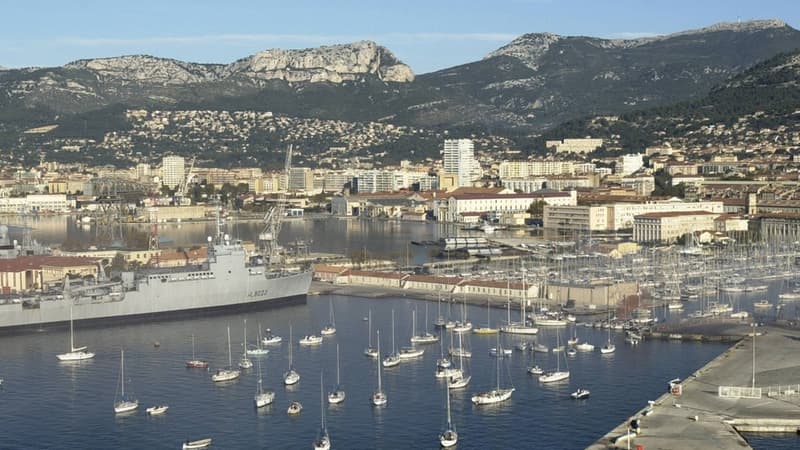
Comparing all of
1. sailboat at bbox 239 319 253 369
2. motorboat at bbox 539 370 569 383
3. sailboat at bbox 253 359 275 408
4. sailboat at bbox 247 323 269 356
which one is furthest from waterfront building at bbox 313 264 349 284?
sailboat at bbox 253 359 275 408

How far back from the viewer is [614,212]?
191ft

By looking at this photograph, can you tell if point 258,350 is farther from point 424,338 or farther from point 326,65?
point 326,65

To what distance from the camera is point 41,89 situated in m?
137

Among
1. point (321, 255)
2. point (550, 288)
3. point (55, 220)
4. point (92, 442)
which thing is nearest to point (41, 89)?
point (55, 220)

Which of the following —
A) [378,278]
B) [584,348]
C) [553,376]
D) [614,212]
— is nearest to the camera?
[553,376]

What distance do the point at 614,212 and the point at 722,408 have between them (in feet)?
126

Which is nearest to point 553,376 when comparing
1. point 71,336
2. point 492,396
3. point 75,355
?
point 492,396

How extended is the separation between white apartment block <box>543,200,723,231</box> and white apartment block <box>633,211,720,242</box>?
11.3 feet

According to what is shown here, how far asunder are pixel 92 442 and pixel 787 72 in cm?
8123

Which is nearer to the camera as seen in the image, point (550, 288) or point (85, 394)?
point (85, 394)

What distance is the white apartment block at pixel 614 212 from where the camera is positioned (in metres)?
57.2

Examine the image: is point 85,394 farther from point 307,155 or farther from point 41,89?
point 41,89

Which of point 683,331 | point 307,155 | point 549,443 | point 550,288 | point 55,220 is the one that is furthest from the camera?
point 307,155

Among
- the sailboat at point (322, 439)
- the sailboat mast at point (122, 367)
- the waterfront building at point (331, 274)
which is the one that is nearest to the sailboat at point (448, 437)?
the sailboat at point (322, 439)
